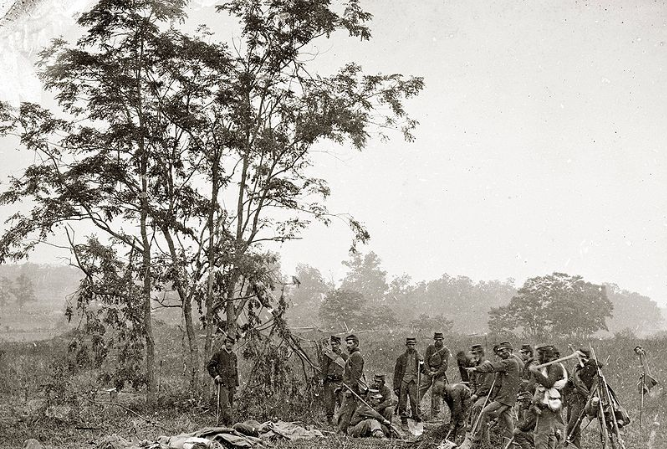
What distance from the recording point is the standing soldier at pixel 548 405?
7.84m

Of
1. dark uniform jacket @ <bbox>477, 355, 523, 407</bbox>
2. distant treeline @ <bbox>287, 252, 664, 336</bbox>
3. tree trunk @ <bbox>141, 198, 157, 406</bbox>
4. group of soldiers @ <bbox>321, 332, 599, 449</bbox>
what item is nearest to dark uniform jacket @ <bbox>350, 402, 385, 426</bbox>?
group of soldiers @ <bbox>321, 332, 599, 449</bbox>

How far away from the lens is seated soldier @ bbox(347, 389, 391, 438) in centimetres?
1069

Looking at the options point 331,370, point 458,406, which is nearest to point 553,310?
point 331,370

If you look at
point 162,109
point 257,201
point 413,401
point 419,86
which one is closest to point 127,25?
point 162,109

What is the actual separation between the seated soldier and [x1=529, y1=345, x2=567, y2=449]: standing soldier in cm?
349

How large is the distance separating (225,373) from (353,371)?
2.71 metres

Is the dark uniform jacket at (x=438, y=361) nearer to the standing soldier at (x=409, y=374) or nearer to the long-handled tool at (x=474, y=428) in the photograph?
the standing soldier at (x=409, y=374)

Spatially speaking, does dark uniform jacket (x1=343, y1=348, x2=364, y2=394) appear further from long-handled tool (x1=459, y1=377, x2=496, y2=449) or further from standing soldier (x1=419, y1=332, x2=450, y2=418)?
long-handled tool (x1=459, y1=377, x2=496, y2=449)

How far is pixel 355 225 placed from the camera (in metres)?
16.4

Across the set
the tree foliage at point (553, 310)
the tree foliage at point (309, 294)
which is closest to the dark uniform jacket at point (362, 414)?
the tree foliage at point (553, 310)

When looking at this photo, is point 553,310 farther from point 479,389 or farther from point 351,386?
point 479,389

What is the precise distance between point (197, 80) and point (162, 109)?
136 cm

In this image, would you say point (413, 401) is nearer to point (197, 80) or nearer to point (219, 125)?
point (219, 125)

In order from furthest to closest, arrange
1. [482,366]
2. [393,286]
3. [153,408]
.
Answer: [393,286], [153,408], [482,366]
